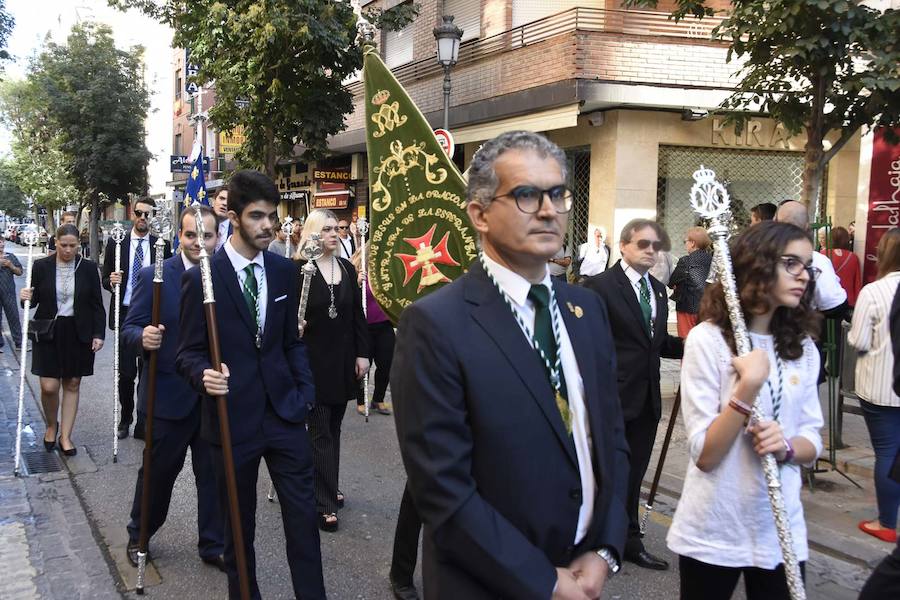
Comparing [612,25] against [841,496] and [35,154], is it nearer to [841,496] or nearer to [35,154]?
[841,496]

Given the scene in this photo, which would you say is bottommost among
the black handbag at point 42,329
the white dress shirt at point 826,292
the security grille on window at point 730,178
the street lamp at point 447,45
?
the black handbag at point 42,329

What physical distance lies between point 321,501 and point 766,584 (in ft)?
10.4

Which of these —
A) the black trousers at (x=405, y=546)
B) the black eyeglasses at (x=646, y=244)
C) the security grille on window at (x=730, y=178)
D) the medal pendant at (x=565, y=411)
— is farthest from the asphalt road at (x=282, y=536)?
the security grille on window at (x=730, y=178)

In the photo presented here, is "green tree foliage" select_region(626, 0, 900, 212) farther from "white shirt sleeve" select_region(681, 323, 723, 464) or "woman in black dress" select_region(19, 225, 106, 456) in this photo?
"woman in black dress" select_region(19, 225, 106, 456)

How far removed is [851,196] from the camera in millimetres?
15094

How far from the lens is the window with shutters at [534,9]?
15.6 m

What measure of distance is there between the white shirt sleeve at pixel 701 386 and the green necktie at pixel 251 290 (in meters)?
1.94

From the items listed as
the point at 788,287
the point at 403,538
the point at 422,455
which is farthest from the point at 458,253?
the point at 422,455

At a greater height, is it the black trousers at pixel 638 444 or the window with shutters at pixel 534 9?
the window with shutters at pixel 534 9

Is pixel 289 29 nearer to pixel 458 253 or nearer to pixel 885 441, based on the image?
pixel 458 253

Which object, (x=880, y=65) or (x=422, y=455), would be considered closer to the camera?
(x=422, y=455)

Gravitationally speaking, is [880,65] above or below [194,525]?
above

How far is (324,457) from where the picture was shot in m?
5.14

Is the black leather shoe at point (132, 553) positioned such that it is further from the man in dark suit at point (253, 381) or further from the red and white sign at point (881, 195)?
the red and white sign at point (881, 195)
